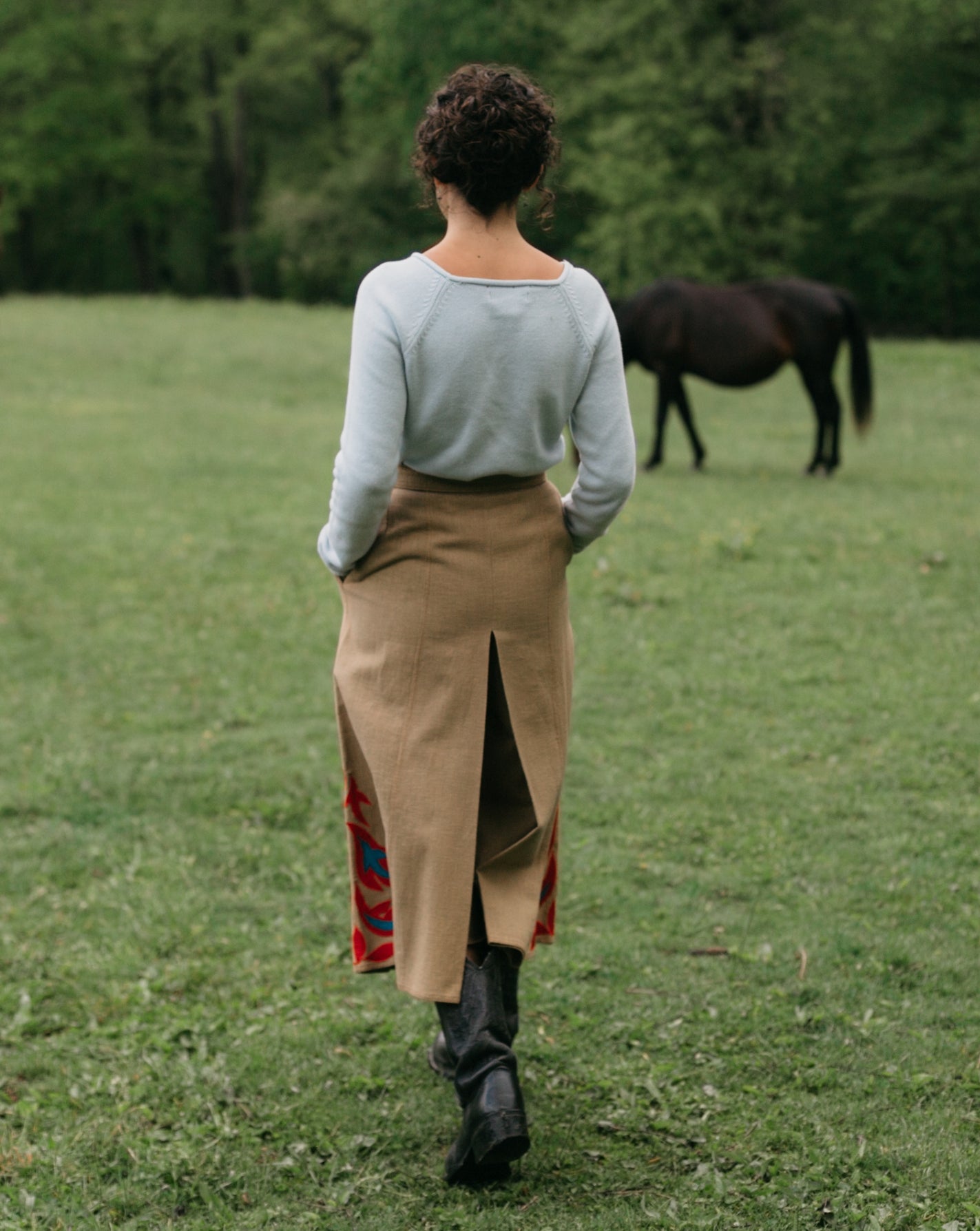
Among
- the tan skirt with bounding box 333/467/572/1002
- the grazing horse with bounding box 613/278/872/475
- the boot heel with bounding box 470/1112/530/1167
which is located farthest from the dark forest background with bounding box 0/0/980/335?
the boot heel with bounding box 470/1112/530/1167

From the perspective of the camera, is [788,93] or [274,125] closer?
[788,93]

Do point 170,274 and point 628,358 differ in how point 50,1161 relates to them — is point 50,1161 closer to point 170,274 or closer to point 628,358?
point 628,358

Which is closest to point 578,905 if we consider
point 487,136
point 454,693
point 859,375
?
point 454,693

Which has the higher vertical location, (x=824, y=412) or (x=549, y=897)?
(x=549, y=897)

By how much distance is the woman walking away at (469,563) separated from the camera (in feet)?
8.61

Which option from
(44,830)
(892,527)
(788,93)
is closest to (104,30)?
(788,93)

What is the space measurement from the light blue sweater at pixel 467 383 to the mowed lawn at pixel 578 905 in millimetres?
1490

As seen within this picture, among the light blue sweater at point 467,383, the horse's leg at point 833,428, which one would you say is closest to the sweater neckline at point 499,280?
the light blue sweater at point 467,383

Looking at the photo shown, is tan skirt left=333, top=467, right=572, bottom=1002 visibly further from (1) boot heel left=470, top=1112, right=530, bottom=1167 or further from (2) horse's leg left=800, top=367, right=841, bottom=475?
(2) horse's leg left=800, top=367, right=841, bottom=475

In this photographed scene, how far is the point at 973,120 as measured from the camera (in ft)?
97.4

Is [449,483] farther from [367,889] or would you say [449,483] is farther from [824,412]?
[824,412]

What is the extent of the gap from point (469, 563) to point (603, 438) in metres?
0.39

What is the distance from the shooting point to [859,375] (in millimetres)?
12008

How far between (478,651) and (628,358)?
10169 millimetres
